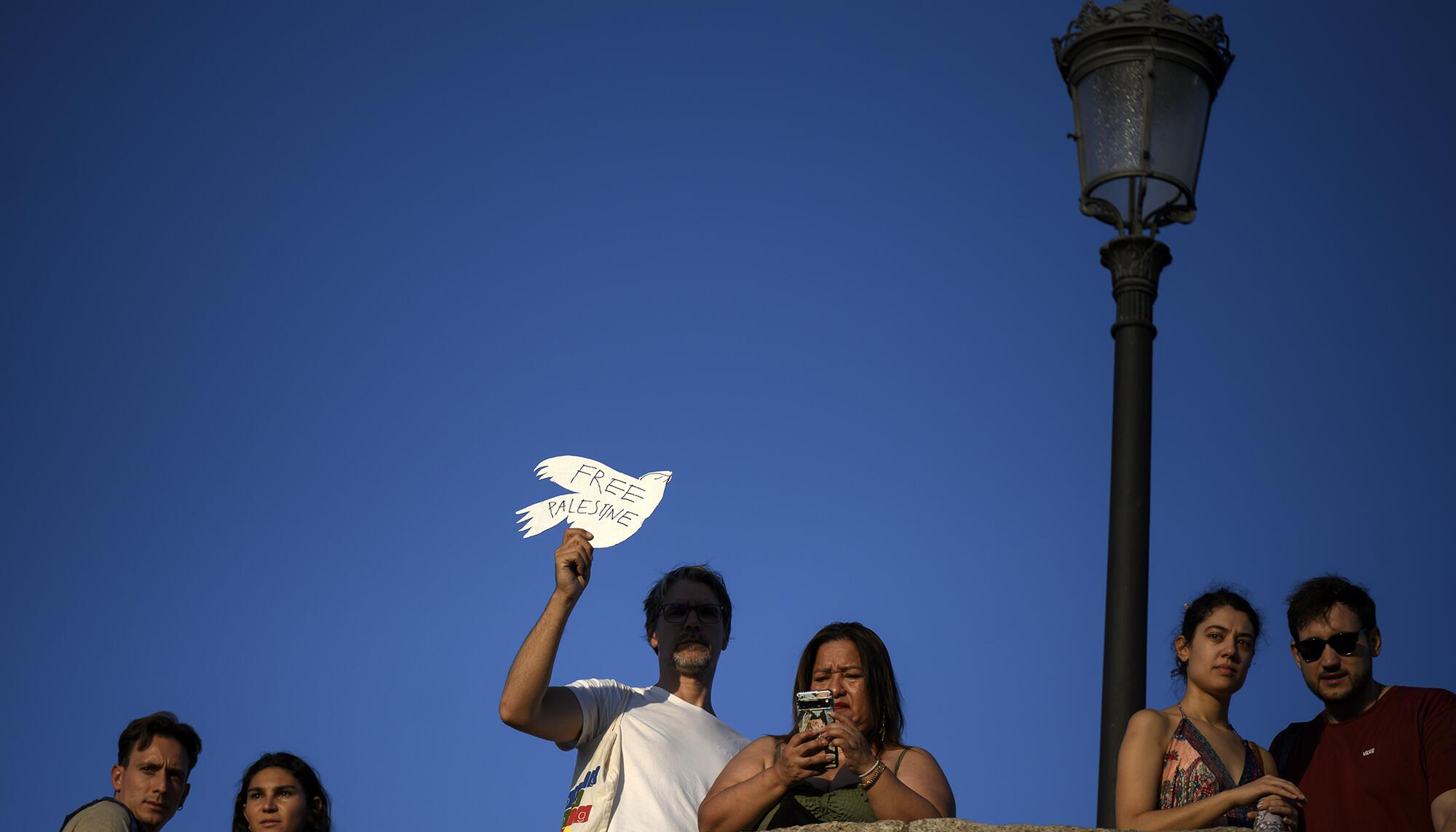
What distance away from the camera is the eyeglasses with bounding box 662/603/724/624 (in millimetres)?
6000

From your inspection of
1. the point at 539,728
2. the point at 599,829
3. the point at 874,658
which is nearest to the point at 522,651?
the point at 539,728

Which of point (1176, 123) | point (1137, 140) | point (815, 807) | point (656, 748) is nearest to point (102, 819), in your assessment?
point (656, 748)

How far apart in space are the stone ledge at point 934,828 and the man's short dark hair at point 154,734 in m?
2.56

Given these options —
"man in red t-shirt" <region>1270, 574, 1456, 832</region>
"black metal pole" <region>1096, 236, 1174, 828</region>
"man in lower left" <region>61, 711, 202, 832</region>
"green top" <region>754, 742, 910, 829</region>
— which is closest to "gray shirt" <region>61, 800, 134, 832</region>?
"man in lower left" <region>61, 711, 202, 832</region>

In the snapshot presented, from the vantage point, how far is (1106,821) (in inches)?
210

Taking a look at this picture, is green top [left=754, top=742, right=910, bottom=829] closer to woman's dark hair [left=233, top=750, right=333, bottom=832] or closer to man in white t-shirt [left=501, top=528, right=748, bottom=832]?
man in white t-shirt [left=501, top=528, right=748, bottom=832]

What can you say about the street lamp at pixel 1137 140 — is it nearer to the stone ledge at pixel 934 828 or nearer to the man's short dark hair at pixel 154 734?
the stone ledge at pixel 934 828

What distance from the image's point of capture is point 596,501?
5.84 metres

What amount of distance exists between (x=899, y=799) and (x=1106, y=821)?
3.76 ft

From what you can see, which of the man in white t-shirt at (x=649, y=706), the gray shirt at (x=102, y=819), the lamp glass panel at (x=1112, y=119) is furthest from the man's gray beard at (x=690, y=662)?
the lamp glass panel at (x=1112, y=119)

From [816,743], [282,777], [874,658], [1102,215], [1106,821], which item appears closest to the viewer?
[816,743]

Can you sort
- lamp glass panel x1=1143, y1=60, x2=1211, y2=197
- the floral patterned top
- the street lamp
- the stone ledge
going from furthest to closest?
1. lamp glass panel x1=1143, y1=60, x2=1211, y2=197
2. the street lamp
3. the floral patterned top
4. the stone ledge

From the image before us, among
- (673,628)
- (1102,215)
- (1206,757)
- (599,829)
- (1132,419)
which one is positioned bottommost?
(599,829)

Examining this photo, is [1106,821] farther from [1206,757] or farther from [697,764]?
[697,764]
